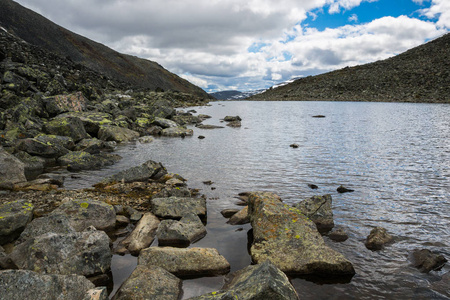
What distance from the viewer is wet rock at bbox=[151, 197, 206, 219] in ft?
32.3

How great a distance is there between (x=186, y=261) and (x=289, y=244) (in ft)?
10.0

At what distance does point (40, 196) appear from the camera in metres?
11.0

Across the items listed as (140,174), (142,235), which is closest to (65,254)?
(142,235)

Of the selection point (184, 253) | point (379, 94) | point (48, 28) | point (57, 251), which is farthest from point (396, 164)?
point (48, 28)

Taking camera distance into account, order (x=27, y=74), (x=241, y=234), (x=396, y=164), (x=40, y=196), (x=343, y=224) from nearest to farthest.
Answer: (x=241, y=234), (x=343, y=224), (x=40, y=196), (x=396, y=164), (x=27, y=74)

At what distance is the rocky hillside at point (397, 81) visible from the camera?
95.7 metres

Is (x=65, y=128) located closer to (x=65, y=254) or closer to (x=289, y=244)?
(x=65, y=254)

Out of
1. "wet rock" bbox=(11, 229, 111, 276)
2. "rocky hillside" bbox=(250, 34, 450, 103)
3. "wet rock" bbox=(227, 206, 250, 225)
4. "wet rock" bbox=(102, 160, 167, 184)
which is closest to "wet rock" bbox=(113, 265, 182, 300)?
"wet rock" bbox=(11, 229, 111, 276)

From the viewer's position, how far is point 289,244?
25.8 ft

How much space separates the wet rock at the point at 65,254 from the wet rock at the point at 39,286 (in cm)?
109

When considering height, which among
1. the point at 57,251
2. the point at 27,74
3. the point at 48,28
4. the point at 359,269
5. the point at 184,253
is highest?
the point at 48,28

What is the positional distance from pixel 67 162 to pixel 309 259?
609 inches

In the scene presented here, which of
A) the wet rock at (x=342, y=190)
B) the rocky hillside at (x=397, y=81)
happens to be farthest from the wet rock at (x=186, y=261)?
the rocky hillside at (x=397, y=81)

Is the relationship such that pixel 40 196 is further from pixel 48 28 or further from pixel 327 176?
pixel 48 28
